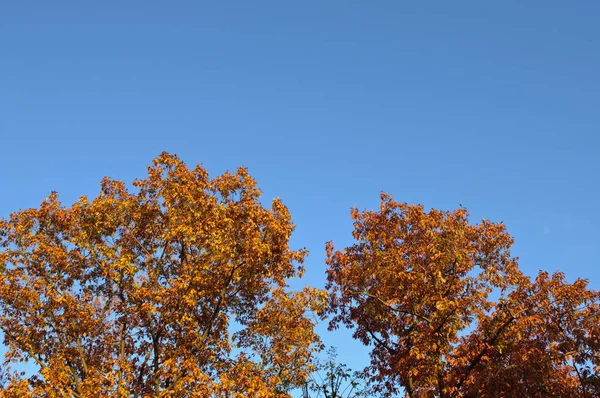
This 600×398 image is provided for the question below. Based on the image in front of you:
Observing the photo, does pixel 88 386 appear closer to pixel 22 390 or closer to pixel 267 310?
pixel 22 390

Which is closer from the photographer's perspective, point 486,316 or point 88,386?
point 88,386

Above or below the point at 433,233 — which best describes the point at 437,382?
below

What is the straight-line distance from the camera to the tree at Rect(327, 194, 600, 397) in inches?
705

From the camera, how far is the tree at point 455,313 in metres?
17.9

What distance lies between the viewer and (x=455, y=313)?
18859 mm

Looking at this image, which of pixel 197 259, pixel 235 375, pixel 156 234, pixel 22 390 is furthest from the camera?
pixel 156 234

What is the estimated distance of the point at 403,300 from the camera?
69.4 feet

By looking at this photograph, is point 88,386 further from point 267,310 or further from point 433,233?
point 433,233

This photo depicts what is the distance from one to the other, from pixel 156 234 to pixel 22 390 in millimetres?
6992

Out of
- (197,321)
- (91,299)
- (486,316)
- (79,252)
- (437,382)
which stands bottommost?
(437,382)

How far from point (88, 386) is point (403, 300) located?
37.2 feet

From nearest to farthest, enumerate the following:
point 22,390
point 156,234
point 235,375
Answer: point 22,390
point 235,375
point 156,234

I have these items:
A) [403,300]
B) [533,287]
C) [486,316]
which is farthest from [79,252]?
[533,287]

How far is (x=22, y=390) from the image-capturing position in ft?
53.3
